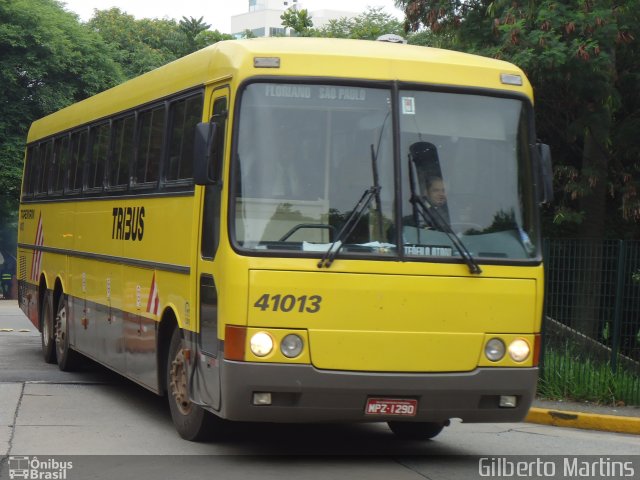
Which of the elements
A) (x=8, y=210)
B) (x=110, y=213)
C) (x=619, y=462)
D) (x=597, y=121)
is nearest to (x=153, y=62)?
(x=8, y=210)

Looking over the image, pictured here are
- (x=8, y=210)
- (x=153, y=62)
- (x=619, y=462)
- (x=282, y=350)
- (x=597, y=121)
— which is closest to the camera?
(x=282, y=350)

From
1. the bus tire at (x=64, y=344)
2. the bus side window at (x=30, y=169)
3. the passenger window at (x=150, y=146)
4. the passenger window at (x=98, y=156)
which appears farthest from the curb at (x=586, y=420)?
the bus side window at (x=30, y=169)

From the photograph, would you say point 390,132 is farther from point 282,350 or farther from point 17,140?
point 17,140

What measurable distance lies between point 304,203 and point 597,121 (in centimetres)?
1013

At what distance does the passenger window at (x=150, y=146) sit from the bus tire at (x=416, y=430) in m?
3.08

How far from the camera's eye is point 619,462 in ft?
33.1

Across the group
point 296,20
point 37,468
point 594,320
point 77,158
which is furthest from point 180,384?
point 296,20

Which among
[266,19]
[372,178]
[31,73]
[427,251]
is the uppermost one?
[266,19]

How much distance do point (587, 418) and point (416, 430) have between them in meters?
2.59

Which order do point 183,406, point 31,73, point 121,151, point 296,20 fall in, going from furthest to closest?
point 296,20
point 31,73
point 121,151
point 183,406

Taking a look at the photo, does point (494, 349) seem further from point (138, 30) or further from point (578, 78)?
point (138, 30)

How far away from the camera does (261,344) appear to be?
28.0ft

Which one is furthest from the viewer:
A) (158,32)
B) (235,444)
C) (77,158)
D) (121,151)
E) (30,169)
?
(158,32)

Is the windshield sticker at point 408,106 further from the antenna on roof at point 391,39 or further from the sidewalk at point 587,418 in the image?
the sidewalk at point 587,418
